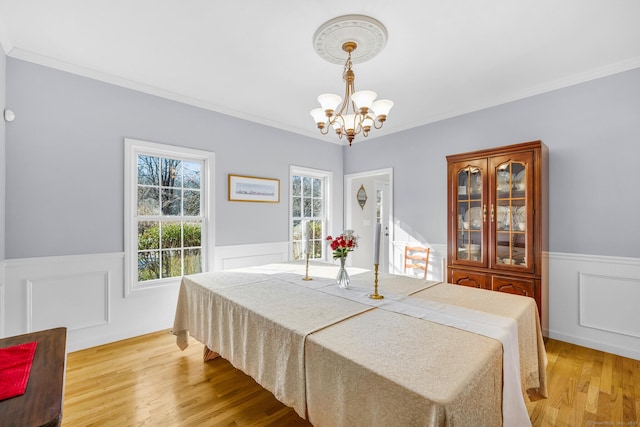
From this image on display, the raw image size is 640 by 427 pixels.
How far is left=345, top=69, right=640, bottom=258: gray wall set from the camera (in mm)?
2535

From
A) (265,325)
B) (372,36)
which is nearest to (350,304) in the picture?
(265,325)

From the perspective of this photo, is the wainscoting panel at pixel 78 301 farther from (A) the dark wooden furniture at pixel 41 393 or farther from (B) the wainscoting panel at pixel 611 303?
(B) the wainscoting panel at pixel 611 303

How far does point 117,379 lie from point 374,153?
396 cm

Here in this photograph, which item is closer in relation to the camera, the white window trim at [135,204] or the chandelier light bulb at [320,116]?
the chandelier light bulb at [320,116]

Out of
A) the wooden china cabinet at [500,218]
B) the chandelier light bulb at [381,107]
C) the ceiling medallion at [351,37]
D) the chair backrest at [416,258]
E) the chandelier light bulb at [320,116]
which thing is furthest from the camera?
the chair backrest at [416,258]

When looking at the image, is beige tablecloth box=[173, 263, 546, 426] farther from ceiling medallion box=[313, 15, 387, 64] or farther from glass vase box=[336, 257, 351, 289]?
ceiling medallion box=[313, 15, 387, 64]

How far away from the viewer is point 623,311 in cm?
255

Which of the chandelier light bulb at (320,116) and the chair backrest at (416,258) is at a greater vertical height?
the chandelier light bulb at (320,116)

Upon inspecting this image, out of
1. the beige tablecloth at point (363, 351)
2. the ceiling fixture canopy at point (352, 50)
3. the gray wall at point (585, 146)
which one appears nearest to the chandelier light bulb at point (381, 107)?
the ceiling fixture canopy at point (352, 50)

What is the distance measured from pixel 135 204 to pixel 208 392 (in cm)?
198

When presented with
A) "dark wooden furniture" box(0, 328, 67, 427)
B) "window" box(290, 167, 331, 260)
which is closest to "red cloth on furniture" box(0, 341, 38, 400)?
"dark wooden furniture" box(0, 328, 67, 427)

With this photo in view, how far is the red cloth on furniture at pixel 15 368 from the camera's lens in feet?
2.79

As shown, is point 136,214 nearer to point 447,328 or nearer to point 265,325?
point 265,325

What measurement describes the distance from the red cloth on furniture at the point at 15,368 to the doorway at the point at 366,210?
4214 mm
